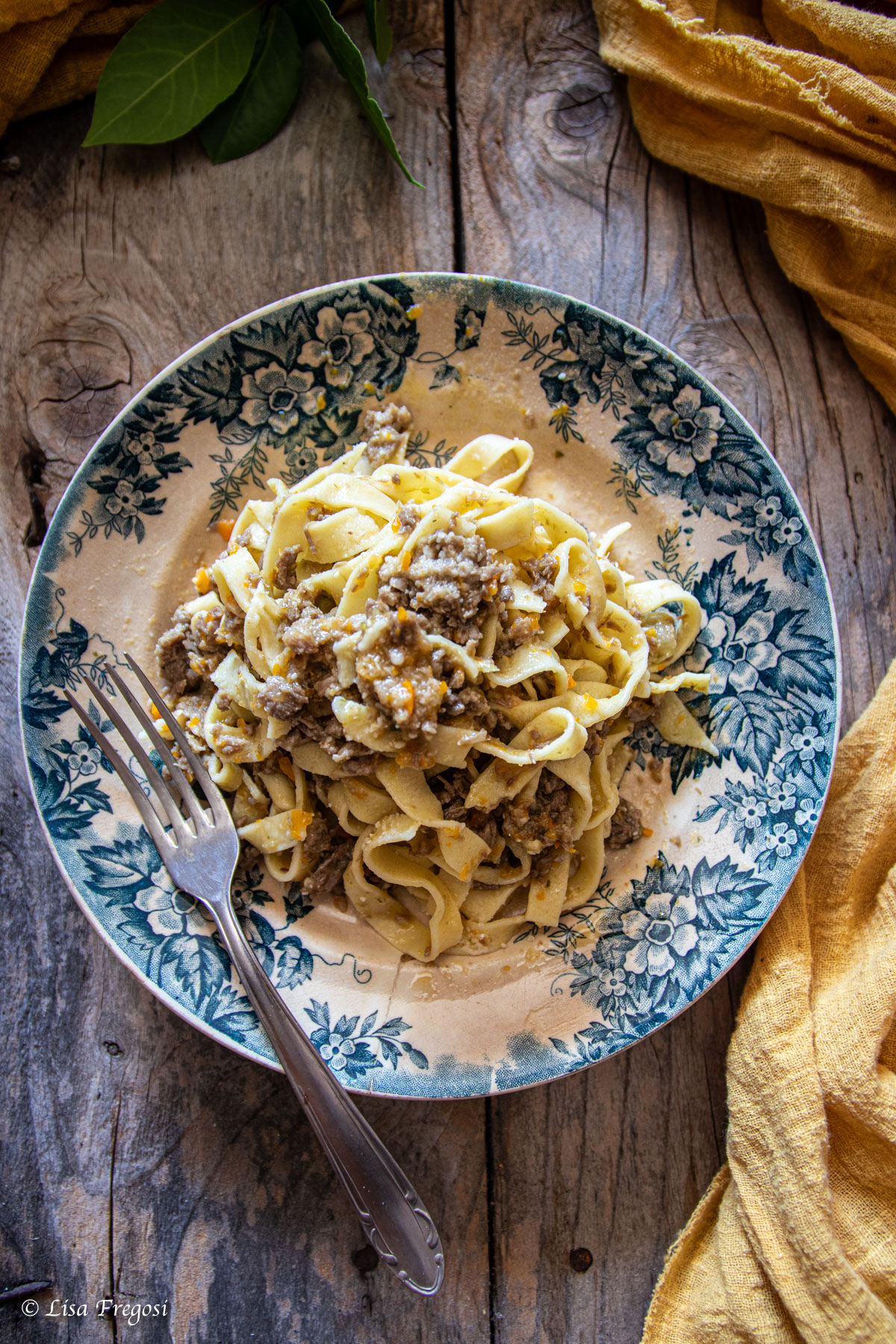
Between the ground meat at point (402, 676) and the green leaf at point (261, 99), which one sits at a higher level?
the green leaf at point (261, 99)

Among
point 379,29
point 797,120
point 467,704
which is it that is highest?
point 379,29

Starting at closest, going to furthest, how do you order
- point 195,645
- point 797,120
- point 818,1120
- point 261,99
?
point 818,1120, point 195,645, point 797,120, point 261,99

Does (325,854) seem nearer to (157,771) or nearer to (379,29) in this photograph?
(157,771)

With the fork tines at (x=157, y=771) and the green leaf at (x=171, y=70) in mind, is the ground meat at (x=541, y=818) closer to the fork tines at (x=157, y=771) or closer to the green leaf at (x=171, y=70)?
the fork tines at (x=157, y=771)

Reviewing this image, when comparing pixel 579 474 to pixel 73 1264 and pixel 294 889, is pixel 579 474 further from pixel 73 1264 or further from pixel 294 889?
pixel 73 1264

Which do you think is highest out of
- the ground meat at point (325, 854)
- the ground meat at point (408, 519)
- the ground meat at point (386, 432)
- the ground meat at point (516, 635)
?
the ground meat at point (386, 432)

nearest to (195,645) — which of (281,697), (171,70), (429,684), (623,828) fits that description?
(281,697)

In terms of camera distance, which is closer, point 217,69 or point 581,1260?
point 581,1260

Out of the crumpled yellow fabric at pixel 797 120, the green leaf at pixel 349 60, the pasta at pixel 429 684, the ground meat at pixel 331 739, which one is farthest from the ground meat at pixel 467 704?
the crumpled yellow fabric at pixel 797 120
